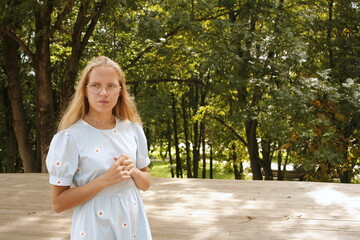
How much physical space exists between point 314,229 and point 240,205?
730mm

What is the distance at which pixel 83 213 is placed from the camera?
139 cm

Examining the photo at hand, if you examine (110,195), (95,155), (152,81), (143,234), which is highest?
(152,81)

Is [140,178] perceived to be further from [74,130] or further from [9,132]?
Answer: [9,132]

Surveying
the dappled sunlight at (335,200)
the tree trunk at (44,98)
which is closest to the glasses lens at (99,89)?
the dappled sunlight at (335,200)

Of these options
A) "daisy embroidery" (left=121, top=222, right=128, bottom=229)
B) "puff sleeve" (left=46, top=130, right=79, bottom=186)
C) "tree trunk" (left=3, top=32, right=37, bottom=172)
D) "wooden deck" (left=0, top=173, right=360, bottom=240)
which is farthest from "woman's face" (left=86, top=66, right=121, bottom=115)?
"tree trunk" (left=3, top=32, right=37, bottom=172)

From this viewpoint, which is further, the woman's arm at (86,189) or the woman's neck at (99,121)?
the woman's neck at (99,121)

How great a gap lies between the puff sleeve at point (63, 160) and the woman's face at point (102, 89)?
0.14 m

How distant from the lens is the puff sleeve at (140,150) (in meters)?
1.56

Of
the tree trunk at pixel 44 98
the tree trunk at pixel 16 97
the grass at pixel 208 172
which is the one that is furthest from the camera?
the grass at pixel 208 172

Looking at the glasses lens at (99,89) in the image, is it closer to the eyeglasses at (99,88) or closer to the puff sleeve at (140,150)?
the eyeglasses at (99,88)

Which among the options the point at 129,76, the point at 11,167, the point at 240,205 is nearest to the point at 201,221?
the point at 240,205

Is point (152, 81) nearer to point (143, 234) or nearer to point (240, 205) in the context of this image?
point (240, 205)

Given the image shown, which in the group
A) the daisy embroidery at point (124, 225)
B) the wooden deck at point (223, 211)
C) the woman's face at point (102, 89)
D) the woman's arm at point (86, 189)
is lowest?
the wooden deck at point (223, 211)

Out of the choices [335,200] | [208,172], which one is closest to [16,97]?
[335,200]
